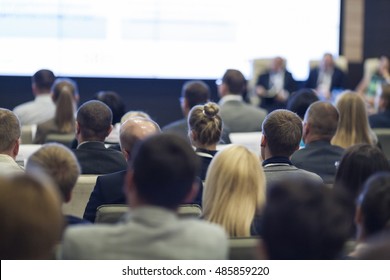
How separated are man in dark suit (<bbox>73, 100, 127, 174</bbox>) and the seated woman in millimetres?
435

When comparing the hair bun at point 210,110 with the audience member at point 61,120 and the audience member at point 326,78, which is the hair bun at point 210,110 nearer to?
the audience member at point 61,120

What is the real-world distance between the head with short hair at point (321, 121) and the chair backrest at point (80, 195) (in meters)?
1.40

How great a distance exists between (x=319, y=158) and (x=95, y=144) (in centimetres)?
124

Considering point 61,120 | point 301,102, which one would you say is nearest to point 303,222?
point 301,102

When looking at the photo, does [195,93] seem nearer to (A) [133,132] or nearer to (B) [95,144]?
(B) [95,144]

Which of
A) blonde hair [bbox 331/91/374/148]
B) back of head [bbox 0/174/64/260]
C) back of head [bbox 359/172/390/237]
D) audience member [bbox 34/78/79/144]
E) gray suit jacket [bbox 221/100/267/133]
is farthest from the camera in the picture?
gray suit jacket [bbox 221/100/267/133]

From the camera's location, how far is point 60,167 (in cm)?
276

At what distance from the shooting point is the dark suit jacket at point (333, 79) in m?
10.2

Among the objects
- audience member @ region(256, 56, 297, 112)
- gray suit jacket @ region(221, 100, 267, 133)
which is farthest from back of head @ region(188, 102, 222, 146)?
audience member @ region(256, 56, 297, 112)

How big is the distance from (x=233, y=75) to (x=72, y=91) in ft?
4.90

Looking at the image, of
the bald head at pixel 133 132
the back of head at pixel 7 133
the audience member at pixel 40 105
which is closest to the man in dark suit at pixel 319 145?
the bald head at pixel 133 132

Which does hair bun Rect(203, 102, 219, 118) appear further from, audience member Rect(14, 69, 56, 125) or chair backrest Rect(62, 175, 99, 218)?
audience member Rect(14, 69, 56, 125)

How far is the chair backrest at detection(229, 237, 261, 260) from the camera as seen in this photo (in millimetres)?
2562

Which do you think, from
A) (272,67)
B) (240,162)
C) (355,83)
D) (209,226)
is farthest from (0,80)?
(209,226)
